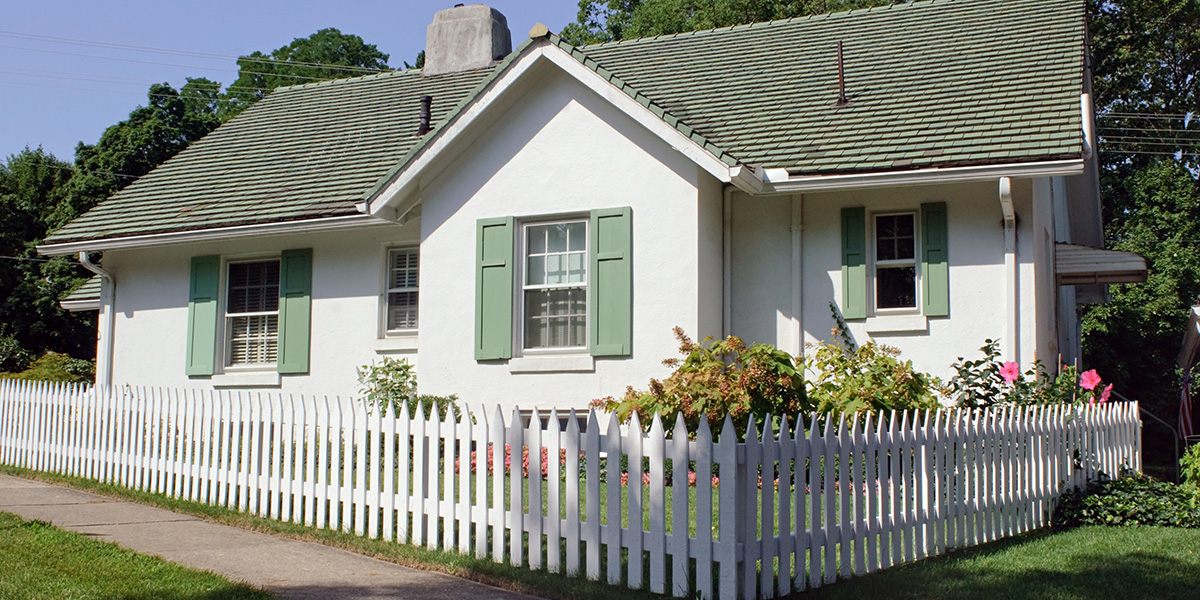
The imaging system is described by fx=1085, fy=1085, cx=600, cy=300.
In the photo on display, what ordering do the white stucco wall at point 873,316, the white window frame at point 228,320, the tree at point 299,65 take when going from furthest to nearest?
the tree at point 299,65
the white window frame at point 228,320
the white stucco wall at point 873,316

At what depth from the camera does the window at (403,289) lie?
46.3ft

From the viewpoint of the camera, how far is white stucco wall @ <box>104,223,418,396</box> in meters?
14.2

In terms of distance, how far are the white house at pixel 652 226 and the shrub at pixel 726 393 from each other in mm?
2146

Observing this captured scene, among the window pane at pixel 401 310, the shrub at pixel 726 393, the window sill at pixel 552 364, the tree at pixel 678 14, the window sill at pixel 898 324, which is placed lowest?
the shrub at pixel 726 393

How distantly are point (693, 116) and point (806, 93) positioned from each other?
147cm

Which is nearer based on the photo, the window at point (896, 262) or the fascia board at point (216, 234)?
the window at point (896, 262)

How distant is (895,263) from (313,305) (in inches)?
298

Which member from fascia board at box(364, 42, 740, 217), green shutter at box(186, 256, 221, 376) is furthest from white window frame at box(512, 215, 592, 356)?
green shutter at box(186, 256, 221, 376)

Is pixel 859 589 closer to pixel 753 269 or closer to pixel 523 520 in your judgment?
pixel 523 520

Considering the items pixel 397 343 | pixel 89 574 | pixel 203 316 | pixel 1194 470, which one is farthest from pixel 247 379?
pixel 1194 470

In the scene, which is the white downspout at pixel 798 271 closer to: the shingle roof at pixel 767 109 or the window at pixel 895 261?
the window at pixel 895 261

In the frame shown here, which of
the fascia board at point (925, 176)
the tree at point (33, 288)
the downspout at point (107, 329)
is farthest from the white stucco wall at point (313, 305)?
the tree at point (33, 288)

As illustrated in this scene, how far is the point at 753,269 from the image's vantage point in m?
12.4

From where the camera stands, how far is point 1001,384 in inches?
428
